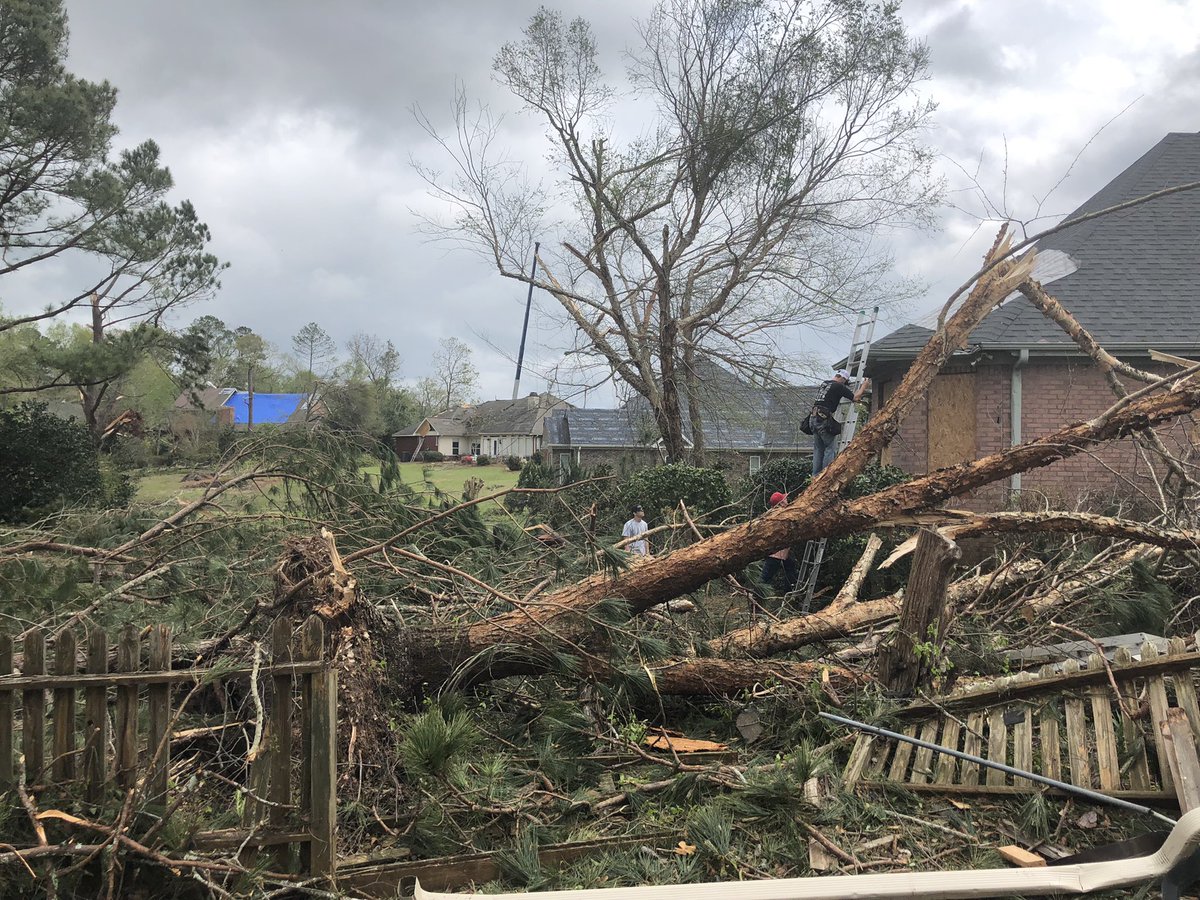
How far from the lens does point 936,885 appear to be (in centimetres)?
299

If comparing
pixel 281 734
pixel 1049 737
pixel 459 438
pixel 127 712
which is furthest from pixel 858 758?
pixel 459 438

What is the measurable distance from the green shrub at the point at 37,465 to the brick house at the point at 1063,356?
14.6 meters

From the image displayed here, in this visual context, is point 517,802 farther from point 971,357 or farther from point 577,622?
point 971,357

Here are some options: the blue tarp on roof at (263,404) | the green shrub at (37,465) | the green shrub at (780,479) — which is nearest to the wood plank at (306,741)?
the green shrub at (780,479)

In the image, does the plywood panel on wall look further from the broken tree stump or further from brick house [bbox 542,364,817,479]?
the broken tree stump

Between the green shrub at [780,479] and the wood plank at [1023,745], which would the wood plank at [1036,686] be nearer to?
the wood plank at [1023,745]

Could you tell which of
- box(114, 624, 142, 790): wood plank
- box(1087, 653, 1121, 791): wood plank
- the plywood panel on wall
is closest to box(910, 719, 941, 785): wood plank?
box(1087, 653, 1121, 791): wood plank

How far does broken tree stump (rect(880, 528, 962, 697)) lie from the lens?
428cm

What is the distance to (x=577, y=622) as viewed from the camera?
4816 mm

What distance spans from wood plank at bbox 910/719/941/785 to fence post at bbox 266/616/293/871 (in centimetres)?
277

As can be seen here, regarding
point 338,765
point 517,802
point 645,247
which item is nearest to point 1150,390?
point 517,802

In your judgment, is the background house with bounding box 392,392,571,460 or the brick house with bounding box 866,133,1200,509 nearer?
the brick house with bounding box 866,133,1200,509

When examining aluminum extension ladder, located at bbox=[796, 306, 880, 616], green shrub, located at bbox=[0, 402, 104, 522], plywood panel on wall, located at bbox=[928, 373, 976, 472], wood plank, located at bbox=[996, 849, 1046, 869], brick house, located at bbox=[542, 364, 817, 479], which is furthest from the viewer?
green shrub, located at bbox=[0, 402, 104, 522]

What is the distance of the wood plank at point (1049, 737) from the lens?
3.75 meters
